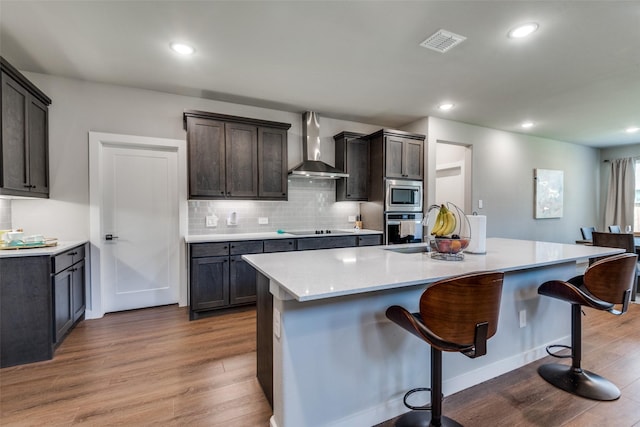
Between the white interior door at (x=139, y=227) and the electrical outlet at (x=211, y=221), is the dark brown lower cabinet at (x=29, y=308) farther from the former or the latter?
the electrical outlet at (x=211, y=221)

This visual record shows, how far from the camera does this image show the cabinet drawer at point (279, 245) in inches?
146

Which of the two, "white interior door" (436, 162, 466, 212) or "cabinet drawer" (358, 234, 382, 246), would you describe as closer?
"cabinet drawer" (358, 234, 382, 246)

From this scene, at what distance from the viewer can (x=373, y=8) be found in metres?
2.16

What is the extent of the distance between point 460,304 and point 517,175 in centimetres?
552

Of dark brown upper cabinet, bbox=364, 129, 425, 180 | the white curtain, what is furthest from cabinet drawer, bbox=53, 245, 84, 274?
the white curtain

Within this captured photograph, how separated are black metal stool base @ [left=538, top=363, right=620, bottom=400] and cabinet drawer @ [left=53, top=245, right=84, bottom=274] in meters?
4.04

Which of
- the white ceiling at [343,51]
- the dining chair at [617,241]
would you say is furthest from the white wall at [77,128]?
the dining chair at [617,241]

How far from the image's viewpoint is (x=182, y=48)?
2.68m

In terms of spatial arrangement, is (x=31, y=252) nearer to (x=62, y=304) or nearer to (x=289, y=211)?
(x=62, y=304)

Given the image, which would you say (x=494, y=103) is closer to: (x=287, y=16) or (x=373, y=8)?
(x=373, y=8)

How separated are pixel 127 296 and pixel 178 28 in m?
3.10

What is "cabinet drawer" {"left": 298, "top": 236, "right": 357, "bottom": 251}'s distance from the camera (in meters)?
3.91

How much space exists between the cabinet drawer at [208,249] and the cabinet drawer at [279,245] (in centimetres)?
49

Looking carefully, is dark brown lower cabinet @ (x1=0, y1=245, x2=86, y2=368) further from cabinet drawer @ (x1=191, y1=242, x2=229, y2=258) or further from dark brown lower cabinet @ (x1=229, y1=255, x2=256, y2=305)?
dark brown lower cabinet @ (x1=229, y1=255, x2=256, y2=305)
